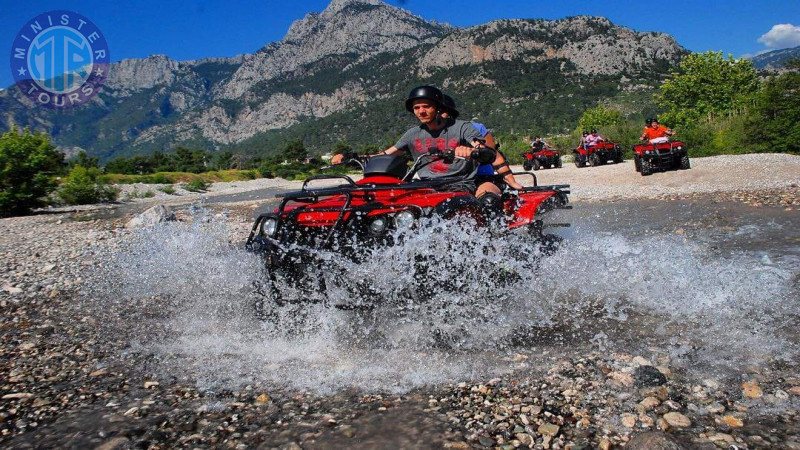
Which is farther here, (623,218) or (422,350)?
(623,218)

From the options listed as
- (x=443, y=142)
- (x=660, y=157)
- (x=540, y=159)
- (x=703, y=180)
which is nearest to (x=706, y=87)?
(x=540, y=159)

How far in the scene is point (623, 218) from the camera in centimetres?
1127

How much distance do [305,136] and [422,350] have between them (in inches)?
5486

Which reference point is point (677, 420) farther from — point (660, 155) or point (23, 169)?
point (23, 169)

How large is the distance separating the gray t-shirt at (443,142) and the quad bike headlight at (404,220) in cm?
159

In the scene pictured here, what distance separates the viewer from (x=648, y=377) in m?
3.24

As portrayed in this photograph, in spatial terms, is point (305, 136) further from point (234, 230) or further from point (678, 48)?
point (234, 230)

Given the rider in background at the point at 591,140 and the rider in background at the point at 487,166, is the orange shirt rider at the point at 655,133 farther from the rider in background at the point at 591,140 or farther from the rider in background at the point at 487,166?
the rider in background at the point at 487,166

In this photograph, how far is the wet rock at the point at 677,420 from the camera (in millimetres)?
2699

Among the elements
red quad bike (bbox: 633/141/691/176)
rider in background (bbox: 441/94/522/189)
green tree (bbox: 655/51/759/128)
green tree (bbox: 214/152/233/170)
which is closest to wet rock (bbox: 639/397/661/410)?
rider in background (bbox: 441/94/522/189)

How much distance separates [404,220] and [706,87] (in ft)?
164

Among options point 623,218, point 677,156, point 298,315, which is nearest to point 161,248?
point 298,315

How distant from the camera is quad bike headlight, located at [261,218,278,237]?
182 inches

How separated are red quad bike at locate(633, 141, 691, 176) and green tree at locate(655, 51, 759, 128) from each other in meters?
27.0
